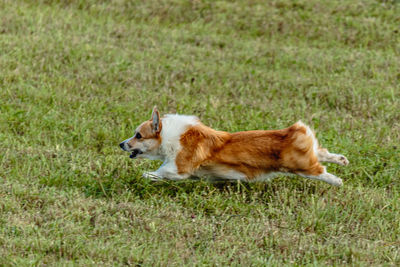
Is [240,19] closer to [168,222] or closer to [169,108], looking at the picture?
[169,108]

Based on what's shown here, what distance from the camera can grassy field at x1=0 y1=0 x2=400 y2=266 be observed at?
5668 millimetres

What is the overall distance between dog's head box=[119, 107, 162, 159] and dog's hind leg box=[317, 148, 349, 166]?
1.96 metres

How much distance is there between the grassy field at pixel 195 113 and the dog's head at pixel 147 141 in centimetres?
32

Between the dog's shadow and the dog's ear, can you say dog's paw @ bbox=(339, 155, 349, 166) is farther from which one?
the dog's ear

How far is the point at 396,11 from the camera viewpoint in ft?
48.4

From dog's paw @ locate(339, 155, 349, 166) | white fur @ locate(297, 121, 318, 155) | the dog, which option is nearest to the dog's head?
the dog

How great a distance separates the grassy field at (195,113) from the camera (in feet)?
18.6

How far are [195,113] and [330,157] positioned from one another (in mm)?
2836

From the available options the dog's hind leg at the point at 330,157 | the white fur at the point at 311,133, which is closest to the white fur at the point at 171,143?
the white fur at the point at 311,133

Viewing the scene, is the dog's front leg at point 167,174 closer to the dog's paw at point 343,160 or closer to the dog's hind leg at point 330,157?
the dog's hind leg at point 330,157

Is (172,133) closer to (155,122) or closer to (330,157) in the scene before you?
(155,122)

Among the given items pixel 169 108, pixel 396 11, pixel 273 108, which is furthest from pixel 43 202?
pixel 396 11

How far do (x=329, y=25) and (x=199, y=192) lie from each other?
8543 millimetres

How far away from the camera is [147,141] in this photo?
7039 millimetres
